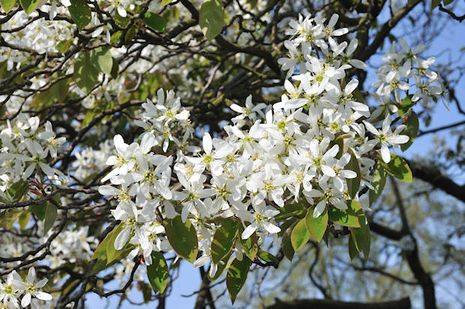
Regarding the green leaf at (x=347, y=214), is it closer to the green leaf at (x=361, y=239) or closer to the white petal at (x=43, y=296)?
the green leaf at (x=361, y=239)

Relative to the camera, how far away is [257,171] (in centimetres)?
169

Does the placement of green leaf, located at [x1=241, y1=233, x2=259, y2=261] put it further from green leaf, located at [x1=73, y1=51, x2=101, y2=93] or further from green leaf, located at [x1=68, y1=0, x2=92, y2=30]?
green leaf, located at [x1=73, y1=51, x2=101, y2=93]

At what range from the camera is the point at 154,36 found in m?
2.63

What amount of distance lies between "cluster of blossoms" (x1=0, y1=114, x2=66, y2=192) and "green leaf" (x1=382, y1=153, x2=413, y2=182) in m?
0.97

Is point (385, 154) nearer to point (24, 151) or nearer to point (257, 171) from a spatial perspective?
point (257, 171)

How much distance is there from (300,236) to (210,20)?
0.76 metres

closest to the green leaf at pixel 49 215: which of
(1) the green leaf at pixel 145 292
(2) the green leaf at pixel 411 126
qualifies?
(2) the green leaf at pixel 411 126

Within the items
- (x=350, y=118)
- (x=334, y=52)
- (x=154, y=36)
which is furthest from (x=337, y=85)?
(x=154, y=36)

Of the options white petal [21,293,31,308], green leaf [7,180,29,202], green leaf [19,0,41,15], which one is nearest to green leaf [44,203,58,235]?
green leaf [7,180,29,202]

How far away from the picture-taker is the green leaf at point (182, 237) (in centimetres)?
165

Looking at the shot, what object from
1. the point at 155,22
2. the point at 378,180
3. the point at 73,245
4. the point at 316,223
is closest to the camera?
the point at 316,223

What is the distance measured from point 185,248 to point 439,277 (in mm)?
9188

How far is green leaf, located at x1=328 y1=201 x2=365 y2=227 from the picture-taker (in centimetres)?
165

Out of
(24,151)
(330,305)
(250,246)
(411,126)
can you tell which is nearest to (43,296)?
(24,151)
